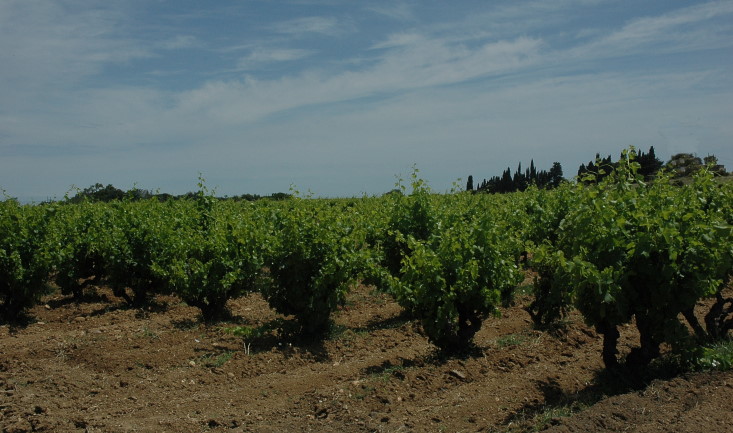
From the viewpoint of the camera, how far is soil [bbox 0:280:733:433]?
520 cm

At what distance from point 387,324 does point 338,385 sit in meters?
2.79

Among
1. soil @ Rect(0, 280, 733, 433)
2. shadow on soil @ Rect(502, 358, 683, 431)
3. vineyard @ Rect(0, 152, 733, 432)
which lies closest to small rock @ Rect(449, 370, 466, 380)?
soil @ Rect(0, 280, 733, 433)

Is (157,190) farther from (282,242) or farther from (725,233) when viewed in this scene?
(725,233)

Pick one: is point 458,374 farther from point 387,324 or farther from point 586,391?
point 387,324

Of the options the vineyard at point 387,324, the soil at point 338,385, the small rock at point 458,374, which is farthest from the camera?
the small rock at point 458,374

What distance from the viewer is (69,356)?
779 centimetres

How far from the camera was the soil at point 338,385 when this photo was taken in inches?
205

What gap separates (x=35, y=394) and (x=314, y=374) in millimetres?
3108

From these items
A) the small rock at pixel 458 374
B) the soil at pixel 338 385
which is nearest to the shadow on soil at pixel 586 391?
the soil at pixel 338 385

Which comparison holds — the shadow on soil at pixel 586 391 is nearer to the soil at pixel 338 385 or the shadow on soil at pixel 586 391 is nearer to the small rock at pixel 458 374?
the soil at pixel 338 385

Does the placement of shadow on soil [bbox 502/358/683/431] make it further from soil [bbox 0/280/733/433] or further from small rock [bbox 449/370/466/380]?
small rock [bbox 449/370/466/380]

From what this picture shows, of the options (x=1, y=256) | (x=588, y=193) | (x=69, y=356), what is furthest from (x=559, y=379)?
(x=1, y=256)

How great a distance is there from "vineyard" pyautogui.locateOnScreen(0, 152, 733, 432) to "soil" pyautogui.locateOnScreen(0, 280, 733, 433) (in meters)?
0.03

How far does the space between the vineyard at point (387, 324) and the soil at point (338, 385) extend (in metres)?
0.03
